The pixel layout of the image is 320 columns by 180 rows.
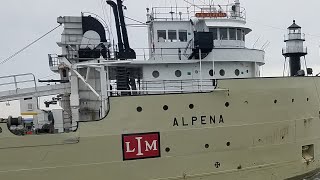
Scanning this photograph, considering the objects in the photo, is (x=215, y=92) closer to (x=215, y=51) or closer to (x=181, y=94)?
(x=181, y=94)

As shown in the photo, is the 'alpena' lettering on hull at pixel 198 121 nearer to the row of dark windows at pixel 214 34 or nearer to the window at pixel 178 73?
the window at pixel 178 73

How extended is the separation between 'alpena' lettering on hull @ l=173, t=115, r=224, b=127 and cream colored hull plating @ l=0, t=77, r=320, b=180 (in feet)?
0.13

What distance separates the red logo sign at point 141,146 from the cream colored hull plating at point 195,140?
14 centimetres

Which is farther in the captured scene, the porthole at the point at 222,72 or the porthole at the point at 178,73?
the porthole at the point at 222,72

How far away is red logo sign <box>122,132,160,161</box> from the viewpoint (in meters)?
9.33

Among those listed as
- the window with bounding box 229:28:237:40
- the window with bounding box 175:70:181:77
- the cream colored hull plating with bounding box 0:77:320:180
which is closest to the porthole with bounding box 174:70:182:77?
the window with bounding box 175:70:181:77

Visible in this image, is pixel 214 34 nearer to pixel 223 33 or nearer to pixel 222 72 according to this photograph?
pixel 223 33

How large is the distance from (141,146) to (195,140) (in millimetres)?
1602

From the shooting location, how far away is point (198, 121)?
9.86 m

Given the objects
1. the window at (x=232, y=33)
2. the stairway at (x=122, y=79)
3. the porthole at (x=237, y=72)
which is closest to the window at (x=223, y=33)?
the window at (x=232, y=33)

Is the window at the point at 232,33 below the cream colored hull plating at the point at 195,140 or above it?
above

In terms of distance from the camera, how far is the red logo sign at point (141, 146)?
30.6 ft

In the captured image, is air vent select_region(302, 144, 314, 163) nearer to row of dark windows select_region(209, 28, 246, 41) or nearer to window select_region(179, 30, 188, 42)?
row of dark windows select_region(209, 28, 246, 41)

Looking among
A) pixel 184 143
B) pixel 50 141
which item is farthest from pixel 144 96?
pixel 50 141
